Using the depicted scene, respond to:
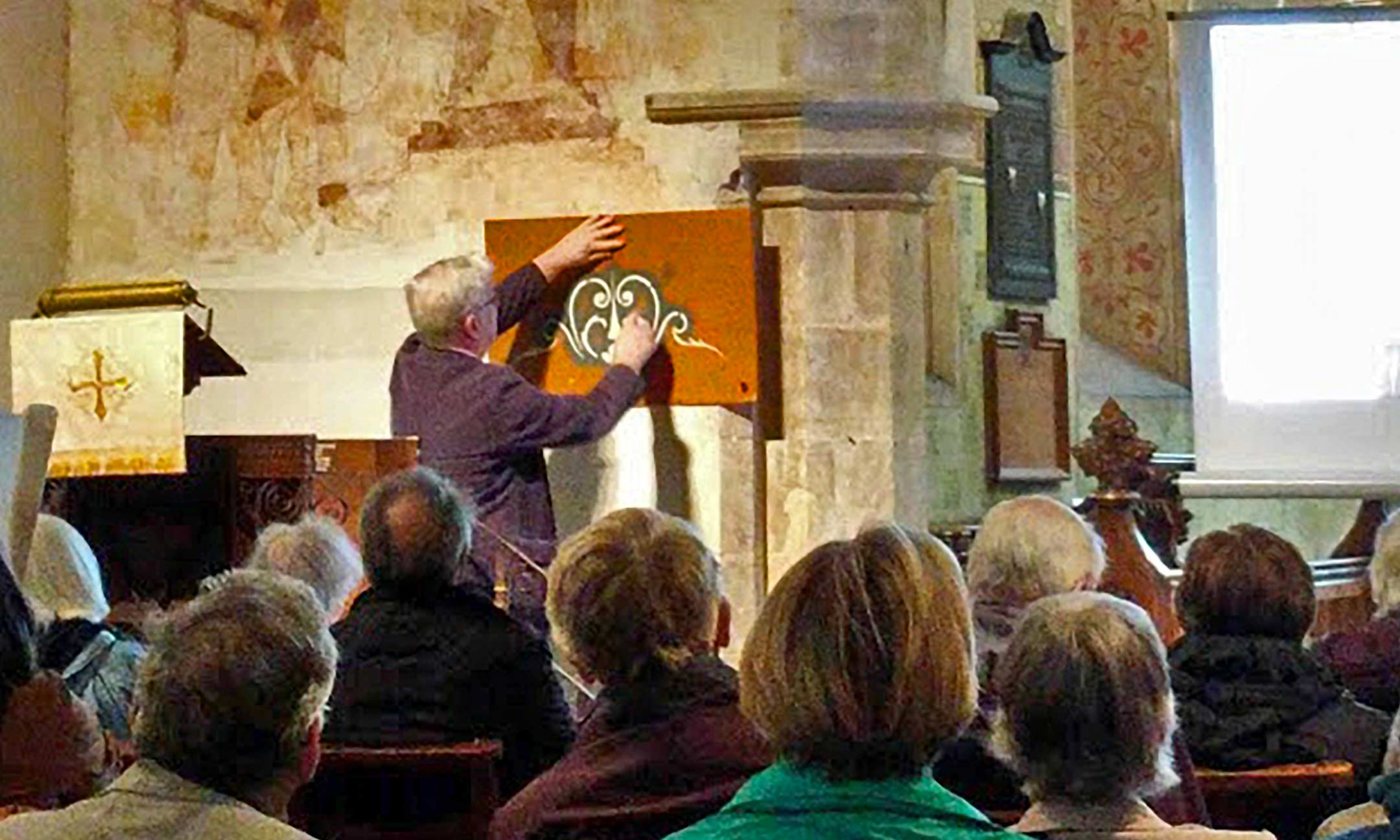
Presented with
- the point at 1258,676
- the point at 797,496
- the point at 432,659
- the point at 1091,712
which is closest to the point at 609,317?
the point at 797,496

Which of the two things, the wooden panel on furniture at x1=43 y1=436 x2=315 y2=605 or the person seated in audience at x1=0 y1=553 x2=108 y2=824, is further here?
the wooden panel on furniture at x1=43 y1=436 x2=315 y2=605

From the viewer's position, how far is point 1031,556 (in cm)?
481

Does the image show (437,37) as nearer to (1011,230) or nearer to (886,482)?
(886,482)

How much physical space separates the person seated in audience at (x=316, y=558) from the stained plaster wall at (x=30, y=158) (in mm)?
3790

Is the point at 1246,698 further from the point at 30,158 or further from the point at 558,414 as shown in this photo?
the point at 30,158

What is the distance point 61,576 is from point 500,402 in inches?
78.0

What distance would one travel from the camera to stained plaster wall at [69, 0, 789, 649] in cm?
796

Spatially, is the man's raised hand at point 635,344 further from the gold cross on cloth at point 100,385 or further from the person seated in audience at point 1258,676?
the person seated in audience at point 1258,676

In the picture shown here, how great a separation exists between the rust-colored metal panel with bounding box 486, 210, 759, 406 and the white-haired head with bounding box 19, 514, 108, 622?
2.24 meters

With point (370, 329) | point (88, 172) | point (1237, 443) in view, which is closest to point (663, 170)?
point (370, 329)

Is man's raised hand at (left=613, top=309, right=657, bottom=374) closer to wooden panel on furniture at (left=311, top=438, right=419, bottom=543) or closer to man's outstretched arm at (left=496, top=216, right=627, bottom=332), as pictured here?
man's outstretched arm at (left=496, top=216, right=627, bottom=332)

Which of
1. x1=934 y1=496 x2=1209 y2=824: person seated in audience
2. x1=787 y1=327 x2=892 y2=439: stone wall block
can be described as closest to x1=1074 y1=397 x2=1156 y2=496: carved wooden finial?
x1=787 y1=327 x2=892 y2=439: stone wall block

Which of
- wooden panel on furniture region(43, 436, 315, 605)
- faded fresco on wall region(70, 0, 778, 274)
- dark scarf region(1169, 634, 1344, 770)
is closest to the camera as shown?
dark scarf region(1169, 634, 1344, 770)

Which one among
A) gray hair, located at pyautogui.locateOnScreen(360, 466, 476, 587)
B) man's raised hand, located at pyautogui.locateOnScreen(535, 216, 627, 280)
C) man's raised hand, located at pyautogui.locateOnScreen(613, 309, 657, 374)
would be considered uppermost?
man's raised hand, located at pyautogui.locateOnScreen(535, 216, 627, 280)
